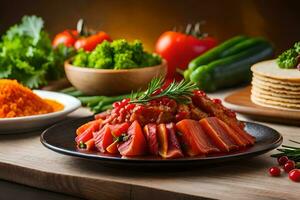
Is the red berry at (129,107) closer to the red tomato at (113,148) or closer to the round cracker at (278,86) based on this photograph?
the red tomato at (113,148)

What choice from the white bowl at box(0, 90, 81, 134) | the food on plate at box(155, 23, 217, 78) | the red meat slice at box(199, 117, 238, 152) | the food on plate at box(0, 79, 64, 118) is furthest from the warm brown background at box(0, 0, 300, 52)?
the red meat slice at box(199, 117, 238, 152)

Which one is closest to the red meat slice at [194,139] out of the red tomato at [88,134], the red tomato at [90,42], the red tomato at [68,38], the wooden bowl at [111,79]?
the red tomato at [88,134]

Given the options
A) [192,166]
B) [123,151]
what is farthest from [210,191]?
[123,151]

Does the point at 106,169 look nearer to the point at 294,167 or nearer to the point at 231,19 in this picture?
the point at 294,167

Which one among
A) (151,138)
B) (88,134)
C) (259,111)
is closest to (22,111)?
(88,134)

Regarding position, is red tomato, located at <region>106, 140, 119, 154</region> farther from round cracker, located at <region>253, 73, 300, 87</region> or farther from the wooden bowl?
the wooden bowl

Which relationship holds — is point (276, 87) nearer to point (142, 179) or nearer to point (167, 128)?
point (167, 128)
